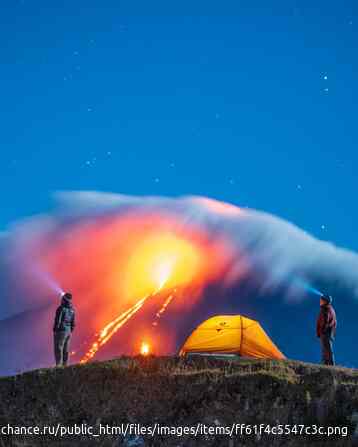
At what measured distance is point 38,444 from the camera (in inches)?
545

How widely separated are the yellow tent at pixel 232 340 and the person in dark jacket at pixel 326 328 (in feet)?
8.08

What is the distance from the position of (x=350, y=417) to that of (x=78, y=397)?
21.9 feet

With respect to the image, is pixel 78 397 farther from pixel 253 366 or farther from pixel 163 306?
pixel 163 306

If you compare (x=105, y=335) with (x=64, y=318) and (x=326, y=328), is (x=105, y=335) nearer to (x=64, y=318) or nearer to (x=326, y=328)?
(x=64, y=318)

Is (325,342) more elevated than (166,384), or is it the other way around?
(325,342)

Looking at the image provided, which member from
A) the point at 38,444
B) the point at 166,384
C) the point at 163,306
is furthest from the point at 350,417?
the point at 163,306

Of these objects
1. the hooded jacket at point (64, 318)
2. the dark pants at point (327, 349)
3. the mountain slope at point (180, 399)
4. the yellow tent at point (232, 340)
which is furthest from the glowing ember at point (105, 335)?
the mountain slope at point (180, 399)

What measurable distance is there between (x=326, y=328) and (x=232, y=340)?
3522 millimetres

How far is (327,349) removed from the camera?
72.2ft

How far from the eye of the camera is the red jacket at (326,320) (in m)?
22.1

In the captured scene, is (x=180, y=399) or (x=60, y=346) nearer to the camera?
(x=180, y=399)

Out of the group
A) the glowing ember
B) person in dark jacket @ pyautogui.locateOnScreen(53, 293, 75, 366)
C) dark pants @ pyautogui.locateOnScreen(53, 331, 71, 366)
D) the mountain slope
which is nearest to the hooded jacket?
person in dark jacket @ pyautogui.locateOnScreen(53, 293, 75, 366)

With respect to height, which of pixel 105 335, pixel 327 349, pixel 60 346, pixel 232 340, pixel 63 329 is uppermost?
pixel 105 335

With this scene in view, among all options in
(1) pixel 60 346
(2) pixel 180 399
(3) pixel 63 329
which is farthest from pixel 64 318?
(2) pixel 180 399
